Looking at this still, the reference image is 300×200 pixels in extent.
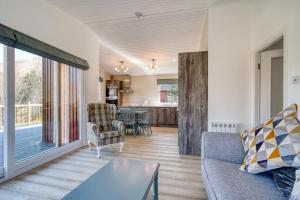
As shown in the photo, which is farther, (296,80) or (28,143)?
(28,143)

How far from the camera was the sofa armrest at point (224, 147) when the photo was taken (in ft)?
5.54

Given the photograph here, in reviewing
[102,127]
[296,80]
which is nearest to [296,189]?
[296,80]

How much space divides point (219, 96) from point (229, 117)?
42 centimetres

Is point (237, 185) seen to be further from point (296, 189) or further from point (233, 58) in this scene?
point (233, 58)

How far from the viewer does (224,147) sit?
174cm

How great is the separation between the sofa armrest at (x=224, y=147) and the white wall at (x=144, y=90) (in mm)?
5799

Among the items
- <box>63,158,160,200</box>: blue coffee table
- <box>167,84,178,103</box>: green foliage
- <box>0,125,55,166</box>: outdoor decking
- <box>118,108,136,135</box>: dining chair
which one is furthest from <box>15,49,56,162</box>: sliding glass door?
<box>167,84,178,103</box>: green foliage

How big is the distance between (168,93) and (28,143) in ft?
18.8

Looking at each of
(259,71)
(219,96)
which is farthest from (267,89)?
(219,96)

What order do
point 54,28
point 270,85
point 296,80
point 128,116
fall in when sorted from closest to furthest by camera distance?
1. point 296,80
2. point 270,85
3. point 54,28
4. point 128,116

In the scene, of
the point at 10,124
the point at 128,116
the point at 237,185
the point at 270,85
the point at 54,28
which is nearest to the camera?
the point at 237,185

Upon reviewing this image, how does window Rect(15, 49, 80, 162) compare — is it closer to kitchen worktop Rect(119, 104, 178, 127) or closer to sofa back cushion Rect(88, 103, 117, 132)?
sofa back cushion Rect(88, 103, 117, 132)

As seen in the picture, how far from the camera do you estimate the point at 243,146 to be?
5.53ft

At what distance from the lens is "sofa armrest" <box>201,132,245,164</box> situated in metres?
1.69
